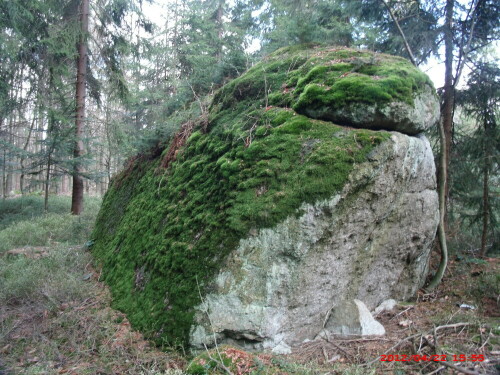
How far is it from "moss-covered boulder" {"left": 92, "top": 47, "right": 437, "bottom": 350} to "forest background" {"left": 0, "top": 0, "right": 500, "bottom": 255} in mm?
2133

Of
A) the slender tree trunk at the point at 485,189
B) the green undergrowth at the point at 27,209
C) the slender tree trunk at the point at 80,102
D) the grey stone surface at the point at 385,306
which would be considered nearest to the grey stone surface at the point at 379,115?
the grey stone surface at the point at 385,306

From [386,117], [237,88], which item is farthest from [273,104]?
[386,117]

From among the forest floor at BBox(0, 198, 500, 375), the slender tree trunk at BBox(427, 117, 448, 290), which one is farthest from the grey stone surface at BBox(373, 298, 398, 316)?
the slender tree trunk at BBox(427, 117, 448, 290)

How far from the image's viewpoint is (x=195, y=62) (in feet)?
47.4

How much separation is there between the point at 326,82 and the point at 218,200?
92.7 inches

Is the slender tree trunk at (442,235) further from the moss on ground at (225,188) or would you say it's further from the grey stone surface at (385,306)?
the moss on ground at (225,188)

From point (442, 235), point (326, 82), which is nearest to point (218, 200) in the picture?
point (326, 82)

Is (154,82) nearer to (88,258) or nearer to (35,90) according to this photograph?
(35,90)

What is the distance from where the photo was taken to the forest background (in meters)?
6.73

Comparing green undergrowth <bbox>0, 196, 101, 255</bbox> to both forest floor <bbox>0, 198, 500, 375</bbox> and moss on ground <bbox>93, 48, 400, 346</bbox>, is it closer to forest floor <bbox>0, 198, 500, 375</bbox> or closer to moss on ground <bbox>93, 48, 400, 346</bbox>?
forest floor <bbox>0, 198, 500, 375</bbox>

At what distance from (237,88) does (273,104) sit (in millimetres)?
1247

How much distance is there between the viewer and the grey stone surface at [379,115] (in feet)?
14.2

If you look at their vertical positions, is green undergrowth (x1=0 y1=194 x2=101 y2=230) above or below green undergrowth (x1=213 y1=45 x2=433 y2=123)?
below

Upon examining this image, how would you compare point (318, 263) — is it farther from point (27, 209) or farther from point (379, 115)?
point (27, 209)
